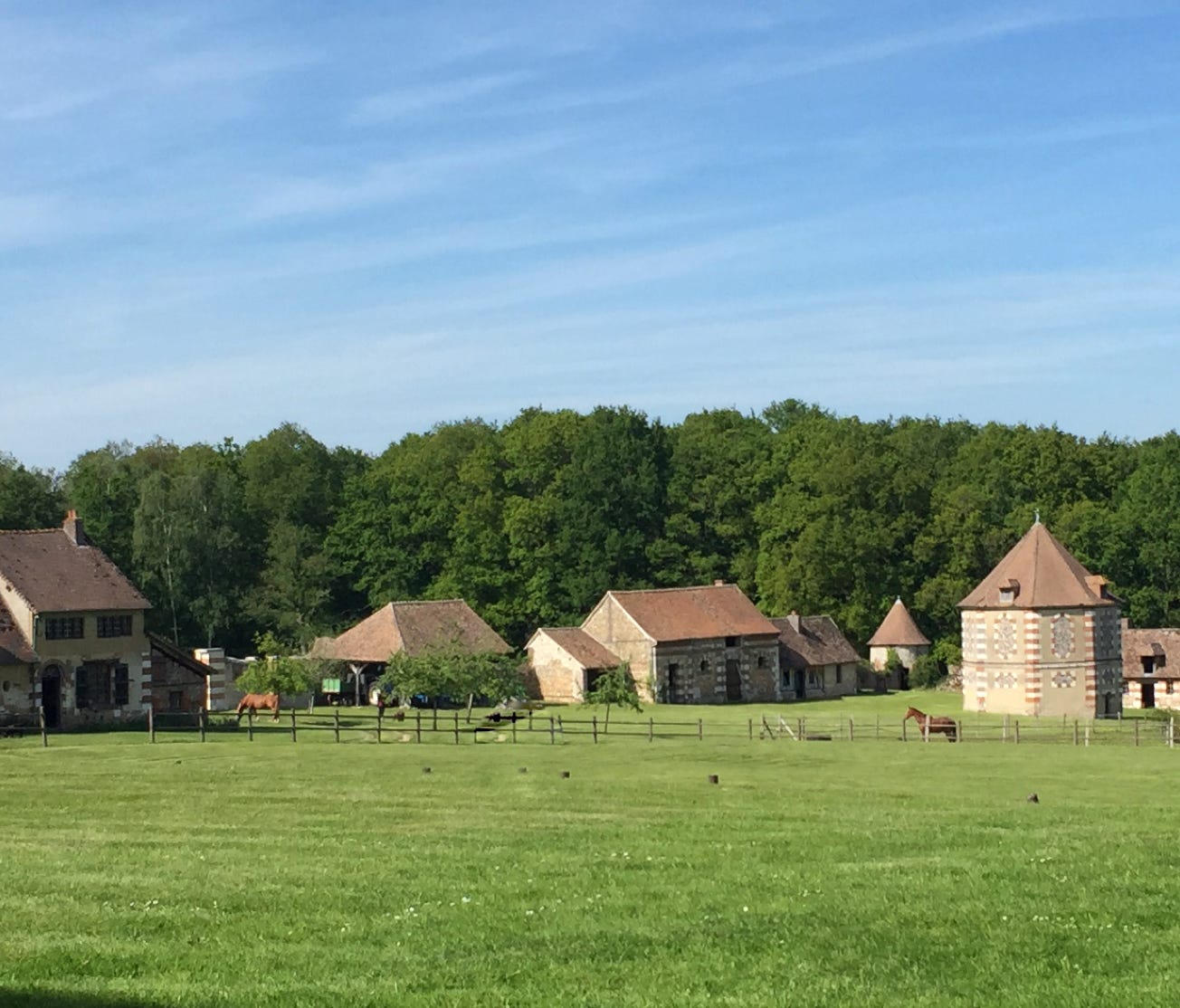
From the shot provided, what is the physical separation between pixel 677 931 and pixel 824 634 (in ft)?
235

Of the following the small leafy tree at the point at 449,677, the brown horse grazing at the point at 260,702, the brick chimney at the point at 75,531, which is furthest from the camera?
the small leafy tree at the point at 449,677

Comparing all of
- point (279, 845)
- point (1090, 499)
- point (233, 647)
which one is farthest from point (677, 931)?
point (1090, 499)

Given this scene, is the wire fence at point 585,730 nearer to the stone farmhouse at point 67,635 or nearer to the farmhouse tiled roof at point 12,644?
the stone farmhouse at point 67,635

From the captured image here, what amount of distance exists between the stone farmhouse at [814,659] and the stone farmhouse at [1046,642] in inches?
515

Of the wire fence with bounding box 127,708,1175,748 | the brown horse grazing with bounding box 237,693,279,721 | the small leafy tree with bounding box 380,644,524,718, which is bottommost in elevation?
the wire fence with bounding box 127,708,1175,748

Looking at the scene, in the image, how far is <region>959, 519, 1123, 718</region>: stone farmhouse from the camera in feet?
235

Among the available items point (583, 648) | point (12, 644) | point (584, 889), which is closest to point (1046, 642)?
point (583, 648)

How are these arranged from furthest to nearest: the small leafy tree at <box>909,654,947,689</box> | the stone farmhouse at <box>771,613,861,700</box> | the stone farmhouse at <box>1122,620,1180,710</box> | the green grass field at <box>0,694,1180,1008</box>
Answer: the small leafy tree at <box>909,654,947,689</box>
the stone farmhouse at <box>771,613,861,700</box>
the stone farmhouse at <box>1122,620,1180,710</box>
the green grass field at <box>0,694,1180,1008</box>

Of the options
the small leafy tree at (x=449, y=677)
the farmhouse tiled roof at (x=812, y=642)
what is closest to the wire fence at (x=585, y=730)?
the small leafy tree at (x=449, y=677)

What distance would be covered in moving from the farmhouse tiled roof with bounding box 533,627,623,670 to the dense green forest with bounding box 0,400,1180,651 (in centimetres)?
1160

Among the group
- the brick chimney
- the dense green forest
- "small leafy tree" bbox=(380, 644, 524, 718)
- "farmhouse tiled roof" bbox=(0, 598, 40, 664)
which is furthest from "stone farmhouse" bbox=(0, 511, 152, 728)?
the dense green forest

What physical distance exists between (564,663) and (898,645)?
71.0 feet

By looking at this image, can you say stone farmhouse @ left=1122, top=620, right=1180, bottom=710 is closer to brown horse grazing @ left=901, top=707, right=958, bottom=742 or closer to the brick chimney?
brown horse grazing @ left=901, top=707, right=958, bottom=742

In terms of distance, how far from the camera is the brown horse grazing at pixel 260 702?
6297cm
